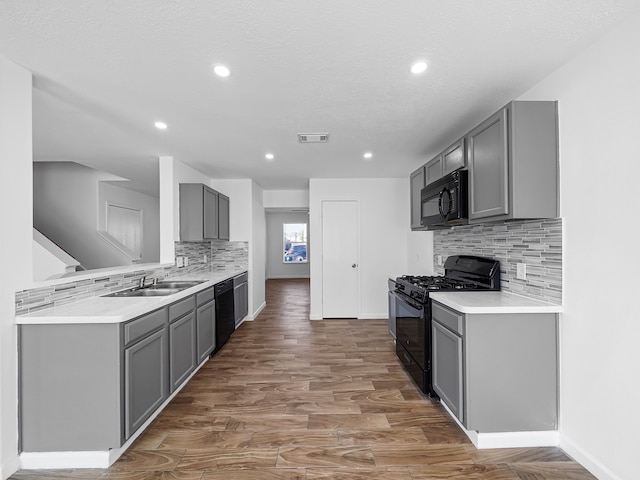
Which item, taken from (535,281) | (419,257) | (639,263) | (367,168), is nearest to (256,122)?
(367,168)

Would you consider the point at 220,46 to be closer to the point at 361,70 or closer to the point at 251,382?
the point at 361,70

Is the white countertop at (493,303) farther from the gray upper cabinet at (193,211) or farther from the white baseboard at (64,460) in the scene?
the gray upper cabinet at (193,211)

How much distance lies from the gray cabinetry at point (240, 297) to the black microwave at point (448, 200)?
281cm

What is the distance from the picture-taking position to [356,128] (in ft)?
9.66

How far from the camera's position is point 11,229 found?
184cm

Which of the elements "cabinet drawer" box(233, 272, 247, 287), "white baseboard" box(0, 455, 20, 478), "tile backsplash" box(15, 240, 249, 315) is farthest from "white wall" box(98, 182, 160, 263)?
"white baseboard" box(0, 455, 20, 478)

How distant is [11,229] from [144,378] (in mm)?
1232

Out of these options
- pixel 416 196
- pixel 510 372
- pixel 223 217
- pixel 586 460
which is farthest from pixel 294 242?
pixel 586 460

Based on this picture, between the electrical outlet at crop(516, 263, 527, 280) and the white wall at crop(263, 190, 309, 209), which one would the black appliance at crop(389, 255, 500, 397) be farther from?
A: the white wall at crop(263, 190, 309, 209)

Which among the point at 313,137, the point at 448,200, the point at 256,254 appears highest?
the point at 313,137

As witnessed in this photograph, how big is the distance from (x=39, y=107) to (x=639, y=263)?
4004 millimetres

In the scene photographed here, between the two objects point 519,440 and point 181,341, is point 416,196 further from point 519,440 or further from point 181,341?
point 181,341

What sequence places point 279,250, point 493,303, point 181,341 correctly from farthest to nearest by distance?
point 279,250 → point 181,341 → point 493,303

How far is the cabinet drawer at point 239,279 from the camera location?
4.53 m
